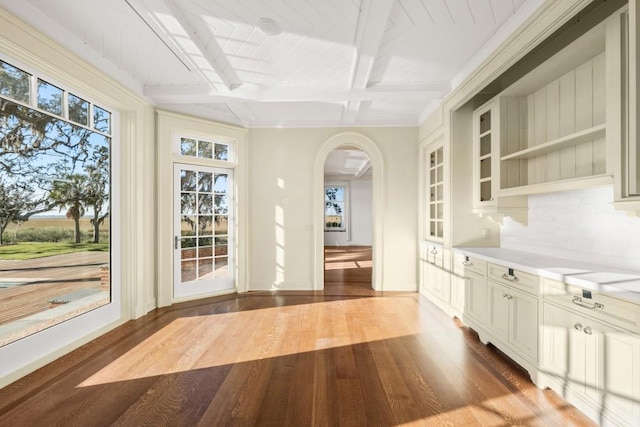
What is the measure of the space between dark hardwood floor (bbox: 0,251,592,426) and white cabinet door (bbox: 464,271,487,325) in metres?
0.23

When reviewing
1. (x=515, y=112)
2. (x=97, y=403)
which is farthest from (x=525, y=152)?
(x=97, y=403)

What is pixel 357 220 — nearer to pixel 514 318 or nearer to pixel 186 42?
pixel 514 318

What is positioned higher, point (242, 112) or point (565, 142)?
point (242, 112)

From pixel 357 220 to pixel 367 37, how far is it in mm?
9277

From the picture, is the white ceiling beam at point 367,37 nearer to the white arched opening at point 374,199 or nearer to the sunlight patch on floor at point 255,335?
the white arched opening at point 374,199

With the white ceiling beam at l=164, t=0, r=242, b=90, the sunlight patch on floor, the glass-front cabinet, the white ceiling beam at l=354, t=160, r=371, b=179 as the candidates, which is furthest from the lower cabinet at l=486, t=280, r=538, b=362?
the white ceiling beam at l=354, t=160, r=371, b=179

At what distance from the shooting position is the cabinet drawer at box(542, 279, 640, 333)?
1588 mm

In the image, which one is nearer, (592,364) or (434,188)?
(592,364)

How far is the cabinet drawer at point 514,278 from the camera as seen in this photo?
2.29 m

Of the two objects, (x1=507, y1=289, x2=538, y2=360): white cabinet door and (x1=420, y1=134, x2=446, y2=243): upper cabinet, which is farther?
(x1=420, y1=134, x2=446, y2=243): upper cabinet

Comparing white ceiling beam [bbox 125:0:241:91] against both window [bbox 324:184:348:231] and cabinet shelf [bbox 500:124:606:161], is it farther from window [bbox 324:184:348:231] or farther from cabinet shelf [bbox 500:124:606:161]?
window [bbox 324:184:348:231]

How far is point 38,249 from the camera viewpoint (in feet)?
8.49

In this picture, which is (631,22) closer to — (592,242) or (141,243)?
(592,242)

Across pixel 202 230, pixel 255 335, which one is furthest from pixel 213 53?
pixel 255 335
